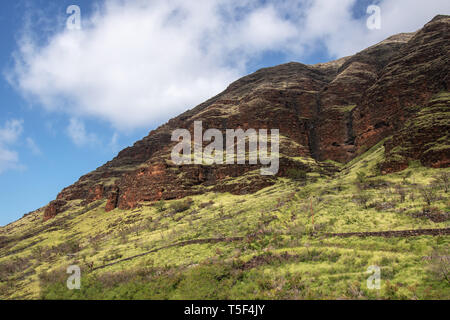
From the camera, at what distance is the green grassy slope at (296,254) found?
13.0 metres

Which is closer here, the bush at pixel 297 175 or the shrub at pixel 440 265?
the shrub at pixel 440 265

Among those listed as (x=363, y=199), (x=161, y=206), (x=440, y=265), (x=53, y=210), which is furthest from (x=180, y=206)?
(x=53, y=210)

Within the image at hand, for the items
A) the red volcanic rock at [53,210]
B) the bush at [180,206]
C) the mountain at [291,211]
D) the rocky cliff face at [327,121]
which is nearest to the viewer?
the mountain at [291,211]

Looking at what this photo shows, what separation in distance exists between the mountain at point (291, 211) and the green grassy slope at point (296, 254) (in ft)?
0.41

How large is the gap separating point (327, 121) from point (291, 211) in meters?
61.6

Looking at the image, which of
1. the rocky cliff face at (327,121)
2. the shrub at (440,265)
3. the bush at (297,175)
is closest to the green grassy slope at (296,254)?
the shrub at (440,265)

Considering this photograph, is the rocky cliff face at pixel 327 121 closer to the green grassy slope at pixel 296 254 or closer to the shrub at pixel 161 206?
the shrub at pixel 161 206

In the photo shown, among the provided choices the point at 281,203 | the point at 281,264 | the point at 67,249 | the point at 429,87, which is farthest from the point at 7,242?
the point at 429,87

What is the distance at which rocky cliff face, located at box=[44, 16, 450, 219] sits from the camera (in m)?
42.7

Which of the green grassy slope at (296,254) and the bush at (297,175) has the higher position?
the bush at (297,175)

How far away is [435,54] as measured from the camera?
188ft

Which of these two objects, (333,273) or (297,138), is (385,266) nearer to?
(333,273)

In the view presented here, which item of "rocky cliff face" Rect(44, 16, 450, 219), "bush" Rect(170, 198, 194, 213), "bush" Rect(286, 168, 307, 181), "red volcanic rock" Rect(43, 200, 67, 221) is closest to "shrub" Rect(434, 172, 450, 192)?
"rocky cliff face" Rect(44, 16, 450, 219)
